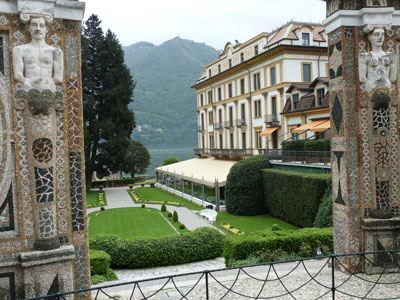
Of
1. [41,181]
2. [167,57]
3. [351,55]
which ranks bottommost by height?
[41,181]

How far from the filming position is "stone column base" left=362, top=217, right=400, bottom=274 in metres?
7.38

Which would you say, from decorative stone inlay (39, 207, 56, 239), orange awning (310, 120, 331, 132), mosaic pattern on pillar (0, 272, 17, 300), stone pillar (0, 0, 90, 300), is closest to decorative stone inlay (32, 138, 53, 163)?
stone pillar (0, 0, 90, 300)

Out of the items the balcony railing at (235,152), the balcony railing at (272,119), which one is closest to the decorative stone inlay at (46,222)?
the balcony railing at (272,119)

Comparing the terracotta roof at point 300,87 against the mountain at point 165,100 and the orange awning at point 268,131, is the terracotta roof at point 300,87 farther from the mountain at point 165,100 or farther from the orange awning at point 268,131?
the mountain at point 165,100

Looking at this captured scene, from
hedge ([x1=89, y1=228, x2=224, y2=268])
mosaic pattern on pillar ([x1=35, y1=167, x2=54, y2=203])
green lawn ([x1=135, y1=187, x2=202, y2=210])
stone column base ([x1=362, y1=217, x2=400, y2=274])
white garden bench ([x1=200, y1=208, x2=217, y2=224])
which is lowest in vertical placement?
green lawn ([x1=135, y1=187, x2=202, y2=210])

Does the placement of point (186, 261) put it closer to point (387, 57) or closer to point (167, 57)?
point (387, 57)

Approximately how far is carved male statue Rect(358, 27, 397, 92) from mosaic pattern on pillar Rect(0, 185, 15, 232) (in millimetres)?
6663

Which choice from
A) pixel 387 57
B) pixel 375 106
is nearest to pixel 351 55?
pixel 387 57

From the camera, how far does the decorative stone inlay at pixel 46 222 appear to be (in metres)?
5.61

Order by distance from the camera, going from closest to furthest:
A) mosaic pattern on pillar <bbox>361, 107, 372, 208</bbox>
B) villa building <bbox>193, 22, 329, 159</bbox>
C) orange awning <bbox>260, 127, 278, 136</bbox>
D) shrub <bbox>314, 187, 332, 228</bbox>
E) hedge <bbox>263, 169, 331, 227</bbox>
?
1. mosaic pattern on pillar <bbox>361, 107, 372, 208</bbox>
2. shrub <bbox>314, 187, 332, 228</bbox>
3. hedge <bbox>263, 169, 331, 227</bbox>
4. villa building <bbox>193, 22, 329, 159</bbox>
5. orange awning <bbox>260, 127, 278, 136</bbox>

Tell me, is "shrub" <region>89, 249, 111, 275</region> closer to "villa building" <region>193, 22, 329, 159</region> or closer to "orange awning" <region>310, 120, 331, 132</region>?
"orange awning" <region>310, 120, 331, 132</region>

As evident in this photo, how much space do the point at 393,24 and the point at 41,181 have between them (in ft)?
23.7

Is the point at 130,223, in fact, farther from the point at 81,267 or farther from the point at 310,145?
the point at 81,267

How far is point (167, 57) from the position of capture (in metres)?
171
